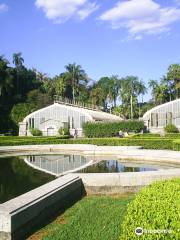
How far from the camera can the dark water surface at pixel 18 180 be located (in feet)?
40.7

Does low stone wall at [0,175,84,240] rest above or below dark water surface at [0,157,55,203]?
above

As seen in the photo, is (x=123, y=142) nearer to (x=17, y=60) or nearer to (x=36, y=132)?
(x=36, y=132)

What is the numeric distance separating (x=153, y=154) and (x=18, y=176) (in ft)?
27.2

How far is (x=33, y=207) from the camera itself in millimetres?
7992

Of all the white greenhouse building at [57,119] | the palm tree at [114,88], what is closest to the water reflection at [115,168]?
the white greenhouse building at [57,119]

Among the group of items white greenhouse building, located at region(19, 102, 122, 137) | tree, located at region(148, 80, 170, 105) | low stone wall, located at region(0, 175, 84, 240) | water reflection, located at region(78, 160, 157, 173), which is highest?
tree, located at region(148, 80, 170, 105)

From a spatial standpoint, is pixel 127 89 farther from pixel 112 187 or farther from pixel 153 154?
pixel 112 187

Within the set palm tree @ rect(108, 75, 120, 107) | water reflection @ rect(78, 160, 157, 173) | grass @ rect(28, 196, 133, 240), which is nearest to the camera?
grass @ rect(28, 196, 133, 240)

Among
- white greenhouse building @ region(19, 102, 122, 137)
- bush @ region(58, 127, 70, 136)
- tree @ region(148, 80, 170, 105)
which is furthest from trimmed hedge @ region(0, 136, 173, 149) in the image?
tree @ region(148, 80, 170, 105)

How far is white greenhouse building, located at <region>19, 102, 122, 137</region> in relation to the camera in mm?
53188

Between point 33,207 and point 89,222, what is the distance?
1211 mm

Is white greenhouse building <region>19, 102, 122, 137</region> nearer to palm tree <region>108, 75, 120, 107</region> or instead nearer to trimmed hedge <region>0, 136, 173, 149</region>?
trimmed hedge <region>0, 136, 173, 149</region>

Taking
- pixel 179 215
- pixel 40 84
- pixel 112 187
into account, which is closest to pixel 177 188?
Answer: pixel 179 215

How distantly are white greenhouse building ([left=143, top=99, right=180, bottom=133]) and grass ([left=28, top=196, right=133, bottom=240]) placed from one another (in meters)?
42.2
